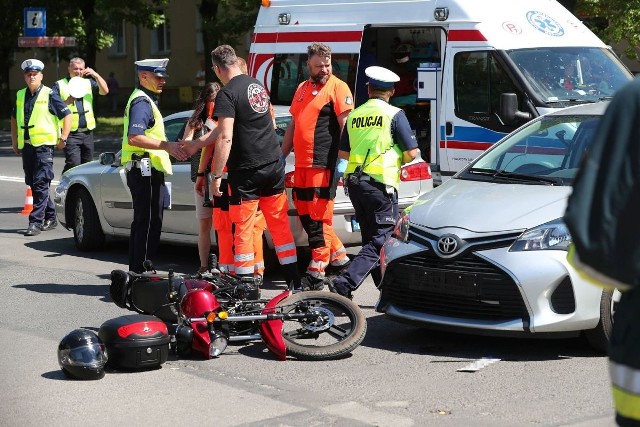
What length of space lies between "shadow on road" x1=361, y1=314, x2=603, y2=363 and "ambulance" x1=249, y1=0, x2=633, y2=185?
3951 millimetres

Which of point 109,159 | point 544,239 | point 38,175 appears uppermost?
point 544,239

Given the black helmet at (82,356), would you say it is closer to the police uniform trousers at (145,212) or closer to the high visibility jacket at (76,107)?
the police uniform trousers at (145,212)

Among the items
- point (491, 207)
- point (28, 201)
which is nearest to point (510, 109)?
point (491, 207)

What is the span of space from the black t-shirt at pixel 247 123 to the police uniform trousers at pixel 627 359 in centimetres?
542

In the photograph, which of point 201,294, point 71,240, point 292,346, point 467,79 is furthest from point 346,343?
point 71,240

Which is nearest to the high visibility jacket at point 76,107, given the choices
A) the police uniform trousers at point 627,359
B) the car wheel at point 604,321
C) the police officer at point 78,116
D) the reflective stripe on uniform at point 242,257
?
the police officer at point 78,116

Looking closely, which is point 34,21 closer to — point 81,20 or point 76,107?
point 81,20

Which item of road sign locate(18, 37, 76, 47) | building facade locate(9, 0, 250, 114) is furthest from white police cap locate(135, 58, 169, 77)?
building facade locate(9, 0, 250, 114)

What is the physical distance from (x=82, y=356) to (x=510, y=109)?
580cm

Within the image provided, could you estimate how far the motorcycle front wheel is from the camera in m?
6.88

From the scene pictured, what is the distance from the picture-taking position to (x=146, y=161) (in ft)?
29.6

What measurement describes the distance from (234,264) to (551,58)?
16.6 ft

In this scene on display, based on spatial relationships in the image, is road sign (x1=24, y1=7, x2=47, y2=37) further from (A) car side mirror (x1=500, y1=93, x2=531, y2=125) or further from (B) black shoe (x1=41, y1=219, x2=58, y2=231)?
(A) car side mirror (x1=500, y1=93, x2=531, y2=125)

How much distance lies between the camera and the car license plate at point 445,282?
6734 millimetres
